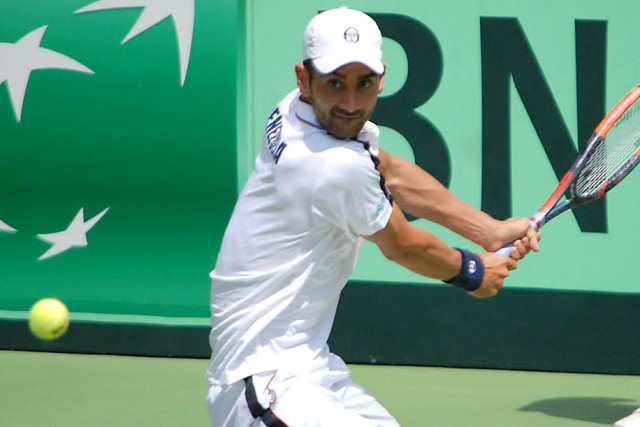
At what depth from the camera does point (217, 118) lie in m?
6.46

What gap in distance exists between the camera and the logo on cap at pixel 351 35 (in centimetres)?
308

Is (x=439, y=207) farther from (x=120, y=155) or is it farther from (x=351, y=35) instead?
(x=120, y=155)

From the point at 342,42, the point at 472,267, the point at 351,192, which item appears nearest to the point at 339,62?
the point at 342,42

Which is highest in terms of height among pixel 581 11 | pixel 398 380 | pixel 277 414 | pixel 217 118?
pixel 581 11

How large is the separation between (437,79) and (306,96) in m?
3.19

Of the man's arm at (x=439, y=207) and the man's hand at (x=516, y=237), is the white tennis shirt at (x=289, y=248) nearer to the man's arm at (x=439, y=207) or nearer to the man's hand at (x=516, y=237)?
the man's arm at (x=439, y=207)

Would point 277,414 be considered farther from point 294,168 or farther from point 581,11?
point 581,11

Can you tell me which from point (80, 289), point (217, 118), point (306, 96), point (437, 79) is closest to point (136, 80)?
point (217, 118)

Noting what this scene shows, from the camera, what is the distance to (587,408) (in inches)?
225

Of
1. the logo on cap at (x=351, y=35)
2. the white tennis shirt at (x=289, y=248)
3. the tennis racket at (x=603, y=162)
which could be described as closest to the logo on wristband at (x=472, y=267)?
the white tennis shirt at (x=289, y=248)

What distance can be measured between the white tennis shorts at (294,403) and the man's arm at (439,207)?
2.39 ft

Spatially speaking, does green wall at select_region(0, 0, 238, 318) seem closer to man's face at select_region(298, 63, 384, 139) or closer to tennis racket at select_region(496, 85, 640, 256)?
tennis racket at select_region(496, 85, 640, 256)

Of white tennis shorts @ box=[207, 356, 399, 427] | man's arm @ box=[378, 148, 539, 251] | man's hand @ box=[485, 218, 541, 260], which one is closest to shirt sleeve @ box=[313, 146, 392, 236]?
white tennis shorts @ box=[207, 356, 399, 427]

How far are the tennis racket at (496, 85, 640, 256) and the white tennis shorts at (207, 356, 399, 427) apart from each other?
51.6 inches
